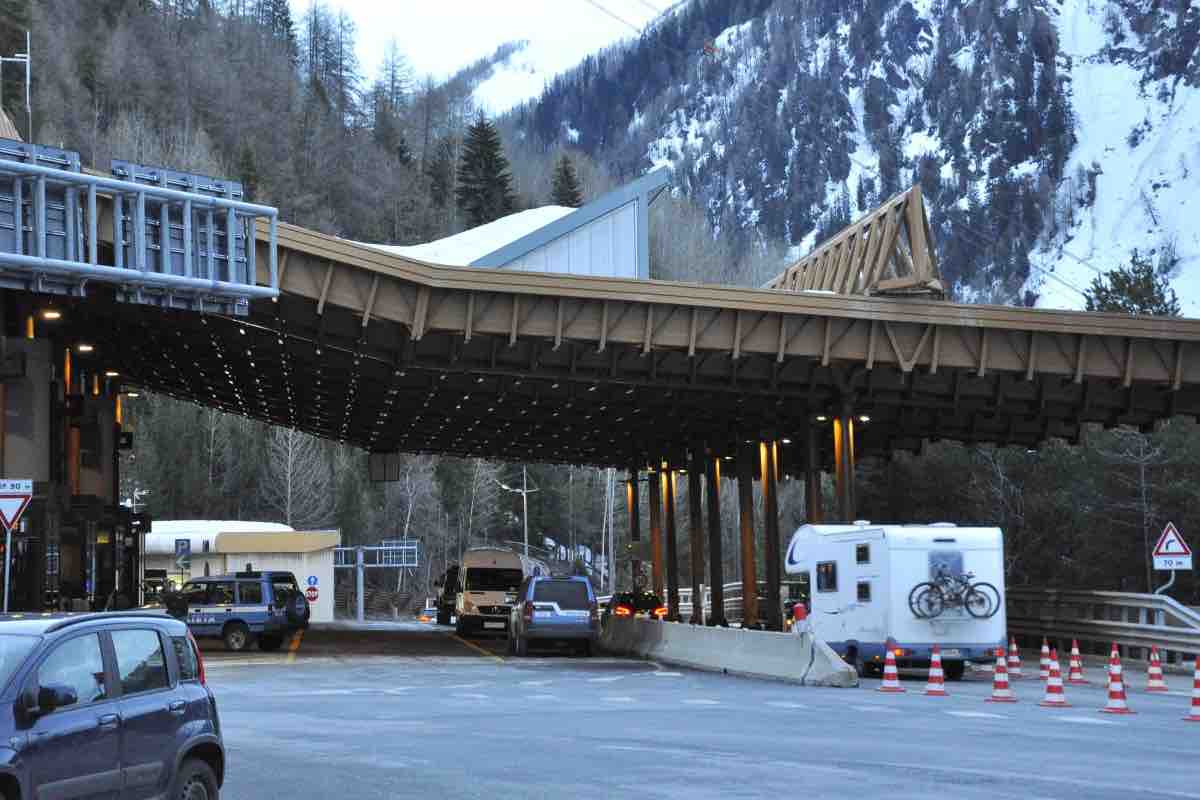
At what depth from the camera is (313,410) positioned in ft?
212

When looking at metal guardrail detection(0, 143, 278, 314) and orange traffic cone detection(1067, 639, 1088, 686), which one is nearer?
orange traffic cone detection(1067, 639, 1088, 686)

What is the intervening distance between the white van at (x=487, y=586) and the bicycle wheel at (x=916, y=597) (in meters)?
23.2

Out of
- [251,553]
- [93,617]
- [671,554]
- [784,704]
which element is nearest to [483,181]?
[671,554]

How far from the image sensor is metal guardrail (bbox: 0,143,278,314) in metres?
31.7

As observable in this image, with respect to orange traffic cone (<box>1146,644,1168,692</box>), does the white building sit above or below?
above

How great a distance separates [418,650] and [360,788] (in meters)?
29.5

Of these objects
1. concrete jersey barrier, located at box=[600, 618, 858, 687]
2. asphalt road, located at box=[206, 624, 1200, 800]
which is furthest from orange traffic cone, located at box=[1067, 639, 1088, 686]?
concrete jersey barrier, located at box=[600, 618, 858, 687]

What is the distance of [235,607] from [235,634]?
747mm

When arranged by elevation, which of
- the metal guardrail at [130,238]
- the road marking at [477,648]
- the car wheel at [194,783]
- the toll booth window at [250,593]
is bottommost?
the road marking at [477,648]

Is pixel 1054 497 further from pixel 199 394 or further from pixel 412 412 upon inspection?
pixel 199 394

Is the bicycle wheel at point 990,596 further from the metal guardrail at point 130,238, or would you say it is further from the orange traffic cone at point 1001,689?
the metal guardrail at point 130,238

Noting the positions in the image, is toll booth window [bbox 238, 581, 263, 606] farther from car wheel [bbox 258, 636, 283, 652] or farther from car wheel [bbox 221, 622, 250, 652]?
car wheel [bbox 258, 636, 283, 652]

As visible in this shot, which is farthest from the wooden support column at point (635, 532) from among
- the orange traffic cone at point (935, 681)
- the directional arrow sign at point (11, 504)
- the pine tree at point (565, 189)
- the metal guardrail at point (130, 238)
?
the pine tree at point (565, 189)

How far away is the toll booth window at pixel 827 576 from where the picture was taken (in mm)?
31812
